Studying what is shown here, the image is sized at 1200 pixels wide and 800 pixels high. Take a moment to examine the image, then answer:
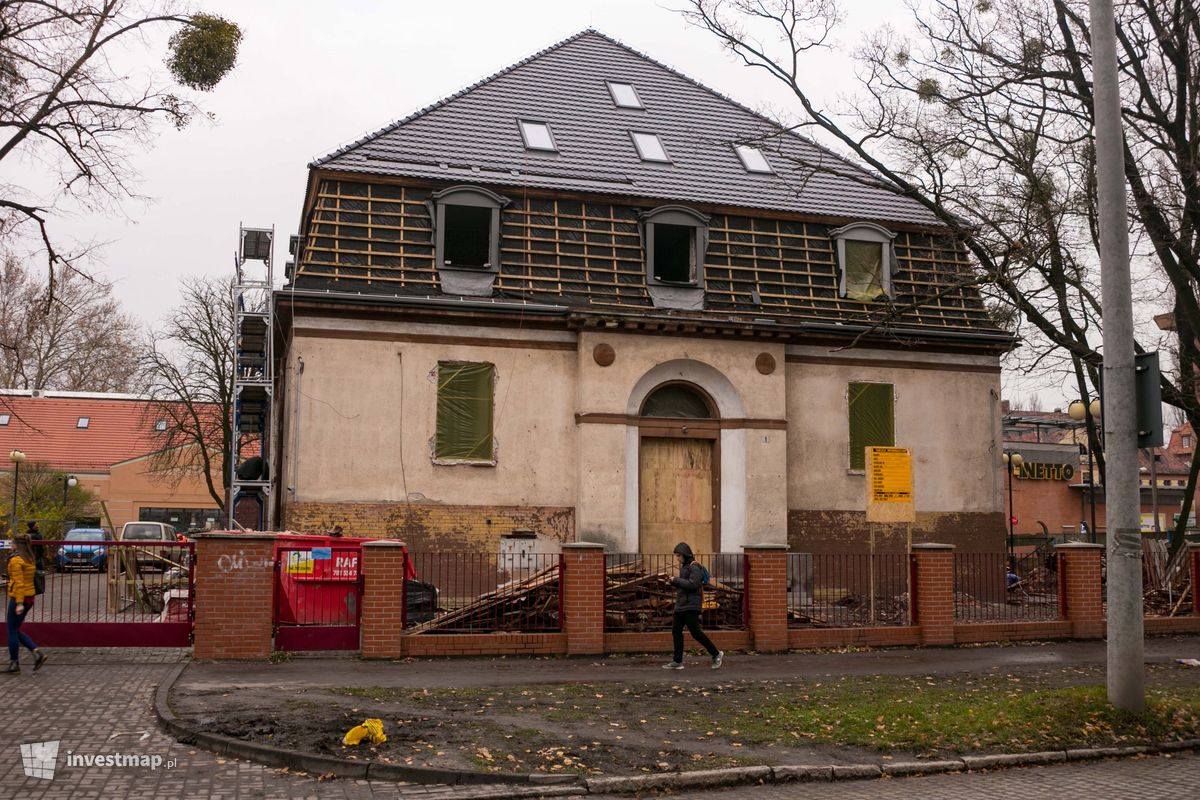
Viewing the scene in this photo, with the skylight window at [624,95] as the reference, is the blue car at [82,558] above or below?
below

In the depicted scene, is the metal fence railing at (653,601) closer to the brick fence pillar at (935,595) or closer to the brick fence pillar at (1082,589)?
the brick fence pillar at (935,595)

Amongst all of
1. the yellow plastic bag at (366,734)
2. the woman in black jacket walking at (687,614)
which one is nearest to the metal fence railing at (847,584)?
the woman in black jacket walking at (687,614)

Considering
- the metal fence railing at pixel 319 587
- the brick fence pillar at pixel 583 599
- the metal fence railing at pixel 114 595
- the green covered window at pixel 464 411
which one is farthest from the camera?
the green covered window at pixel 464 411

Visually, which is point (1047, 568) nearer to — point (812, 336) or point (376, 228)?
point (812, 336)

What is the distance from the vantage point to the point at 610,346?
73.6 feet

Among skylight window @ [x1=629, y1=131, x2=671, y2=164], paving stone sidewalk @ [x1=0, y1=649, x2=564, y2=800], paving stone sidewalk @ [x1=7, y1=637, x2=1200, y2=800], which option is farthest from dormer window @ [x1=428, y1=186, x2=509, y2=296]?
paving stone sidewalk @ [x1=7, y1=637, x2=1200, y2=800]

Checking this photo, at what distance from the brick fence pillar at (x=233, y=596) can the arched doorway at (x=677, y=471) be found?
985 centimetres

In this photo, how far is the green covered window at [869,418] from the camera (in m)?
24.3

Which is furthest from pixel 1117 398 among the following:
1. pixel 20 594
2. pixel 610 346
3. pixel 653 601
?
pixel 610 346

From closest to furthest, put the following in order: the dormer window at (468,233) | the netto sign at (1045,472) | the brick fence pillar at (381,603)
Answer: the brick fence pillar at (381,603) < the dormer window at (468,233) < the netto sign at (1045,472)

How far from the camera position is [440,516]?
70.9 ft

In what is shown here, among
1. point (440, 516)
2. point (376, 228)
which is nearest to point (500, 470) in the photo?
point (440, 516)

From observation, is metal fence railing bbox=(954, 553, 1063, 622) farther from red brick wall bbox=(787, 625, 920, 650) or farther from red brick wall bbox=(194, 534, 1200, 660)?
red brick wall bbox=(787, 625, 920, 650)

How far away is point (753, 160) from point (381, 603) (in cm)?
1633
